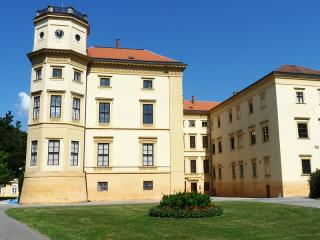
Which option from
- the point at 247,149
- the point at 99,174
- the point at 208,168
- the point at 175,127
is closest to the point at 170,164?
the point at 175,127

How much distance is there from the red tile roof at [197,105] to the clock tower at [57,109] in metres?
26.5

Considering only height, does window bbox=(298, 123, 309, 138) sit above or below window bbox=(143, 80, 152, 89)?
below

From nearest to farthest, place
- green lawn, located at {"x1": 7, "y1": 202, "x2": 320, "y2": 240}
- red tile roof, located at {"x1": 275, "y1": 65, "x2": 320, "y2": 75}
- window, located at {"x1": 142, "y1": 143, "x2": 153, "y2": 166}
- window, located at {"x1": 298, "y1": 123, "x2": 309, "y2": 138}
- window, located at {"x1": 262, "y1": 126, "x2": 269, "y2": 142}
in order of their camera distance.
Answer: green lawn, located at {"x1": 7, "y1": 202, "x2": 320, "y2": 240} → window, located at {"x1": 142, "y1": 143, "x2": 153, "y2": 166} → window, located at {"x1": 298, "y1": 123, "x2": 309, "y2": 138} → red tile roof, located at {"x1": 275, "y1": 65, "x2": 320, "y2": 75} → window, located at {"x1": 262, "y1": 126, "x2": 269, "y2": 142}

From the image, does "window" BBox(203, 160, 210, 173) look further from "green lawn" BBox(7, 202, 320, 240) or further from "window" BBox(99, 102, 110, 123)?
"green lawn" BBox(7, 202, 320, 240)

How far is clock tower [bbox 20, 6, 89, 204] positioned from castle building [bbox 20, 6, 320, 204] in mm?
89

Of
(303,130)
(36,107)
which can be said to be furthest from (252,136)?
(36,107)

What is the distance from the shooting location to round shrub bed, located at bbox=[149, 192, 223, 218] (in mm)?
18312

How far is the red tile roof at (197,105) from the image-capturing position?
6106cm

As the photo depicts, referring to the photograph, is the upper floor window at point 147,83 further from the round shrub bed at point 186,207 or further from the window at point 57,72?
the round shrub bed at point 186,207

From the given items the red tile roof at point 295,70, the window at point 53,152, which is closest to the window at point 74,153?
the window at point 53,152

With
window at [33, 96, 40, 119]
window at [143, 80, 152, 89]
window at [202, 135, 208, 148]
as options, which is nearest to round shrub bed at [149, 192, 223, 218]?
window at [33, 96, 40, 119]

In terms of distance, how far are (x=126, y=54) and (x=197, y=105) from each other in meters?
24.8

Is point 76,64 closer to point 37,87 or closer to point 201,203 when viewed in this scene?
point 37,87

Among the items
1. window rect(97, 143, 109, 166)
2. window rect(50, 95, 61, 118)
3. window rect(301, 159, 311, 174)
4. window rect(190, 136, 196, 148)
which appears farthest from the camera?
window rect(190, 136, 196, 148)
